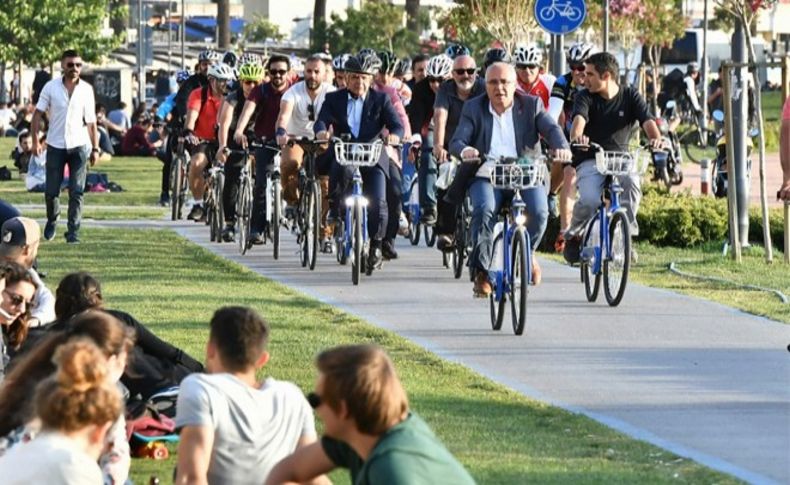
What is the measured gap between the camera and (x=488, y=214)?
1470cm

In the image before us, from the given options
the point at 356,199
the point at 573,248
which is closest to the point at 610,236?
the point at 573,248

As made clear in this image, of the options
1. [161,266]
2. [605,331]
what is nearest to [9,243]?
[605,331]

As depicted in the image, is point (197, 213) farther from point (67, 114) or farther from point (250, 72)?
point (250, 72)

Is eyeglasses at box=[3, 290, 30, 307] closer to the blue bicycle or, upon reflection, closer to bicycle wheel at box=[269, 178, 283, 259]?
the blue bicycle

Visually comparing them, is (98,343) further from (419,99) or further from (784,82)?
(419,99)

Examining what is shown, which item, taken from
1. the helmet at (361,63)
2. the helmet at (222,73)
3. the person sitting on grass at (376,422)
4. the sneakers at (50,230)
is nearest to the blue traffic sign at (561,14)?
the helmet at (222,73)

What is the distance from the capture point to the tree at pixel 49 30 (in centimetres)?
6850

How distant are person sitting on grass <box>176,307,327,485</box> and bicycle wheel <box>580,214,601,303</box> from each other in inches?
338

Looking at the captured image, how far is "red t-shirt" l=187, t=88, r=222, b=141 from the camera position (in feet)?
73.6

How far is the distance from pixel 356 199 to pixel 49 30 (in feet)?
172

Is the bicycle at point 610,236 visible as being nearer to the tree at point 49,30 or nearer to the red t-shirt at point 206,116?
the red t-shirt at point 206,116

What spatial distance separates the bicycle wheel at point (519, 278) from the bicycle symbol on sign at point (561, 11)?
884 cm

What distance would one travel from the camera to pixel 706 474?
9.05 meters

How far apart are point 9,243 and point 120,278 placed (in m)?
5.95
